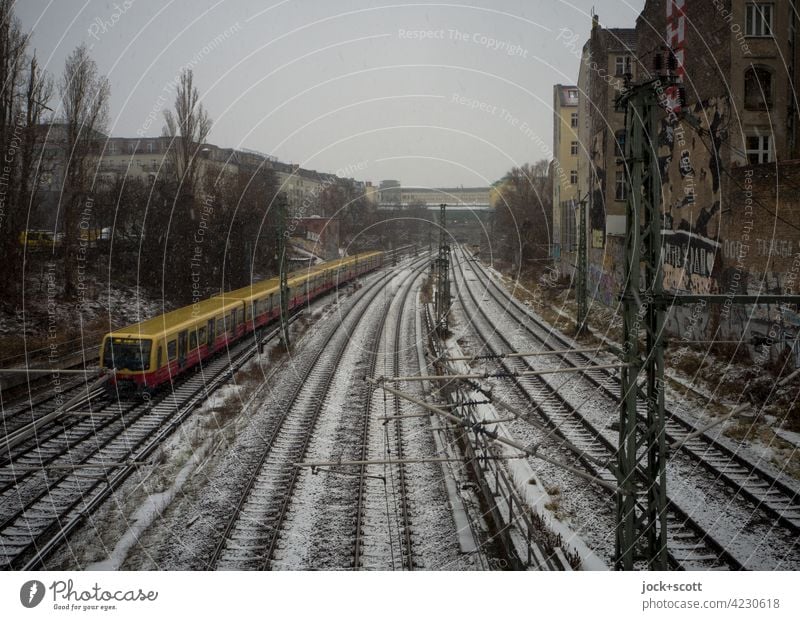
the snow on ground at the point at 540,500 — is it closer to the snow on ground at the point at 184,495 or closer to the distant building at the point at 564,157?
the snow on ground at the point at 184,495

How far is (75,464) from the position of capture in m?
11.1

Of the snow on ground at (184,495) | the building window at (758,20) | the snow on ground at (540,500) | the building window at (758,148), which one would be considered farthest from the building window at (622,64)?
the snow on ground at (184,495)

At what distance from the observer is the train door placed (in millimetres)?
15789

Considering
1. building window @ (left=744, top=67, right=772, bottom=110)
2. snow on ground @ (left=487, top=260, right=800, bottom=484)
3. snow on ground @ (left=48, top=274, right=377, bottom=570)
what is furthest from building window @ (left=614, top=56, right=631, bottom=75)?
snow on ground @ (left=48, top=274, right=377, bottom=570)

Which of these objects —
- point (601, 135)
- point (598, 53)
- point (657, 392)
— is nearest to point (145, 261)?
point (601, 135)

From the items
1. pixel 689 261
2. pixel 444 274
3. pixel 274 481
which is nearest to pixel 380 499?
pixel 274 481

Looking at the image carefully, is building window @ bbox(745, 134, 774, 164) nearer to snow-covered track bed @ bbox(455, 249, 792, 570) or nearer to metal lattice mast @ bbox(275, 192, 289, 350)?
snow-covered track bed @ bbox(455, 249, 792, 570)

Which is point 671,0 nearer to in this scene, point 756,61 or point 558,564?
point 756,61

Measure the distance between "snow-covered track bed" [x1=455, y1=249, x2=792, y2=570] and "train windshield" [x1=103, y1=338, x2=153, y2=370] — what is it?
8820mm

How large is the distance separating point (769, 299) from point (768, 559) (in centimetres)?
352

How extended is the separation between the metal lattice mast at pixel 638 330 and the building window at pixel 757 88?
13.7 m

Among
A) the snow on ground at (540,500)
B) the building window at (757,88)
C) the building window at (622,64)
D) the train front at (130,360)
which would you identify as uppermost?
the building window at (622,64)

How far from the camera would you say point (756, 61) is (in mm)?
17391

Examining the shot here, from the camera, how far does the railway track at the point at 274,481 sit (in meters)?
8.05
